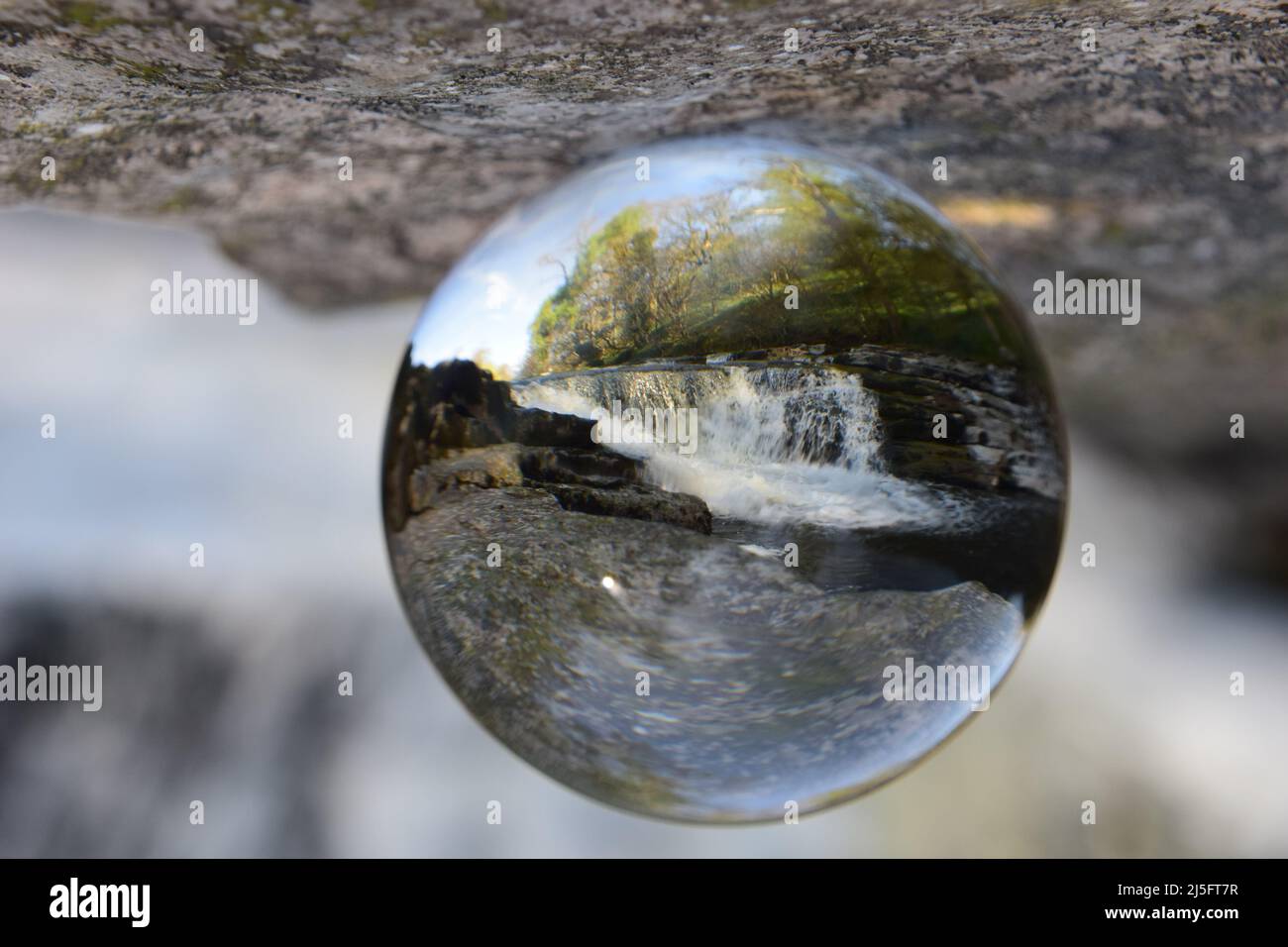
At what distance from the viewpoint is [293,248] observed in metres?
2.44

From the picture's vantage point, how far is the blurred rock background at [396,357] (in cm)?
139

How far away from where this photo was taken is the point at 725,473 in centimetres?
122

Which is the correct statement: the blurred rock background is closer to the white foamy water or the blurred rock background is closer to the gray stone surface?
the gray stone surface

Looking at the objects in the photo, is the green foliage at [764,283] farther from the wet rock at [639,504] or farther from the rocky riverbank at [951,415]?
the wet rock at [639,504]

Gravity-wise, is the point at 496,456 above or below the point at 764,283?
below

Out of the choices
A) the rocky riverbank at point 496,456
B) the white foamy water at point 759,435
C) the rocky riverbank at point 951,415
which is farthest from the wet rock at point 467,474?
the rocky riverbank at point 951,415

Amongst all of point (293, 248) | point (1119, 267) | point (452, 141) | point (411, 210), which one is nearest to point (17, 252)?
point (293, 248)

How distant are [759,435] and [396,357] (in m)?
3.08

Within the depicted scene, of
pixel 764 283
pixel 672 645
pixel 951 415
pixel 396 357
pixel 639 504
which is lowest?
pixel 672 645

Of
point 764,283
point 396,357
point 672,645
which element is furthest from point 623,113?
point 396,357

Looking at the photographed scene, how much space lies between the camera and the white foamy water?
1.22 meters

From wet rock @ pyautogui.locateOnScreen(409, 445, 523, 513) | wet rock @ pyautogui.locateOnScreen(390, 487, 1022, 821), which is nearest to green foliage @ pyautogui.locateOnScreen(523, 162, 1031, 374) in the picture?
wet rock @ pyautogui.locateOnScreen(409, 445, 523, 513)

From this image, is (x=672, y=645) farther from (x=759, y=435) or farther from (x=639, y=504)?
(x=759, y=435)

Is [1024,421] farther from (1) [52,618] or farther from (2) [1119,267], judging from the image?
(1) [52,618]
